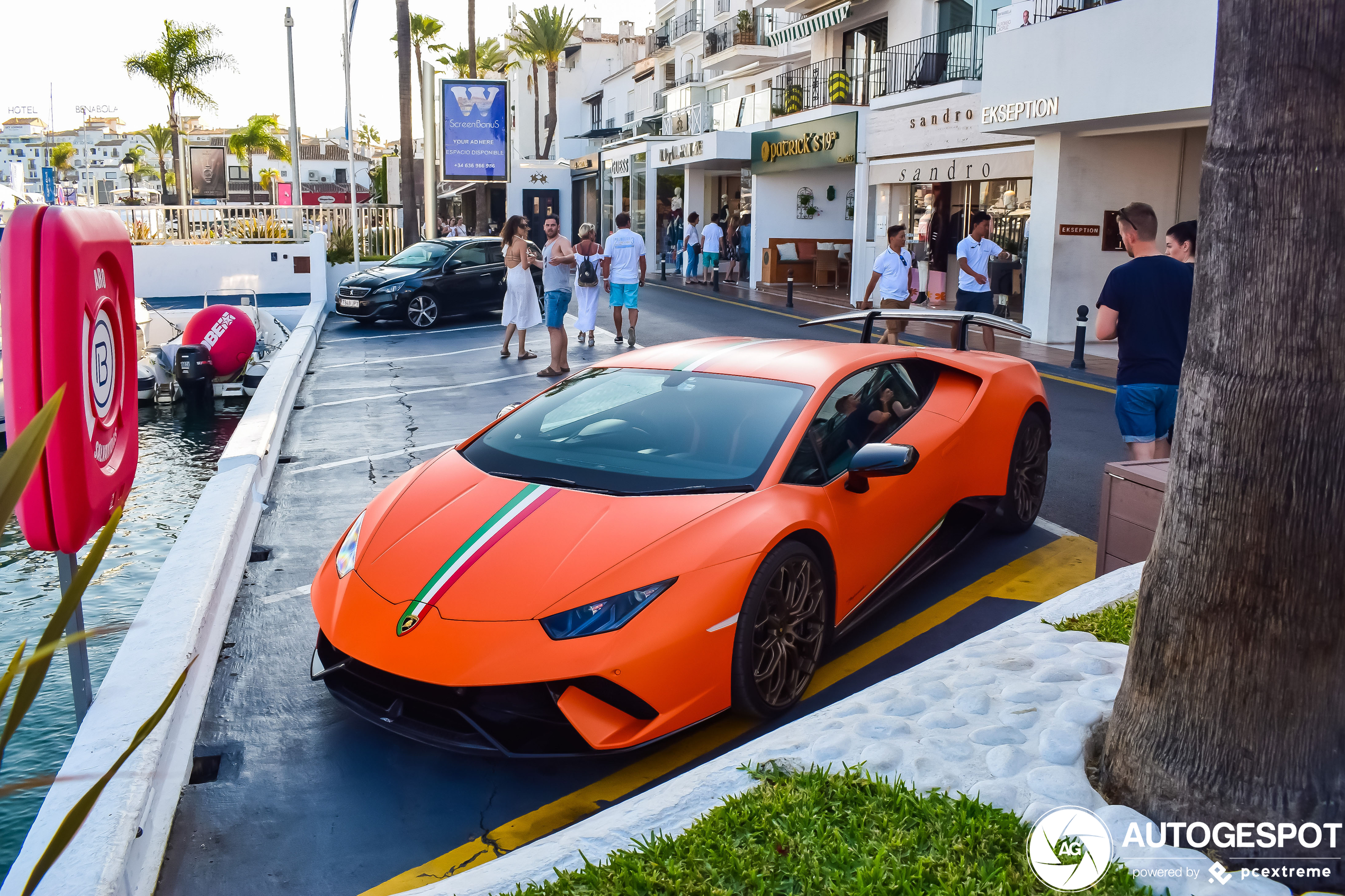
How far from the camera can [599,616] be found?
145 inches

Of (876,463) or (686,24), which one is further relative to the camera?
(686,24)

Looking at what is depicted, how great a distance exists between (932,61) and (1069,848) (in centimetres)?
2290

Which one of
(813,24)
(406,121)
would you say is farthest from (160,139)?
(813,24)

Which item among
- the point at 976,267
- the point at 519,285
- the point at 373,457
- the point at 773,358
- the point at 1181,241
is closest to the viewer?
the point at 773,358

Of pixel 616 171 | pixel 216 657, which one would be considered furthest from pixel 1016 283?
pixel 616 171

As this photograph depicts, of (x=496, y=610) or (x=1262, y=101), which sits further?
(x=496, y=610)

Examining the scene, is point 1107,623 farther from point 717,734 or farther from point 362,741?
point 362,741

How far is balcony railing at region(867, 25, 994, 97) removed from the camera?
870 inches

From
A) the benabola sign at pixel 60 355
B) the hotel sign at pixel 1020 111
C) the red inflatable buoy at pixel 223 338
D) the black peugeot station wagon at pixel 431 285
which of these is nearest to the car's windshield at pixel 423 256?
the black peugeot station wagon at pixel 431 285

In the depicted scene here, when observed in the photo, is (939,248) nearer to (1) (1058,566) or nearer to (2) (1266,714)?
(1) (1058,566)

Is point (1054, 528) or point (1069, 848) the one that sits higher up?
point (1069, 848)

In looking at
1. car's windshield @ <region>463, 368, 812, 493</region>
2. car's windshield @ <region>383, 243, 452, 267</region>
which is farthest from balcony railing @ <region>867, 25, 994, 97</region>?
car's windshield @ <region>463, 368, 812, 493</region>

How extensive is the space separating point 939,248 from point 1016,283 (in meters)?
3.40

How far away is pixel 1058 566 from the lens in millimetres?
6020
